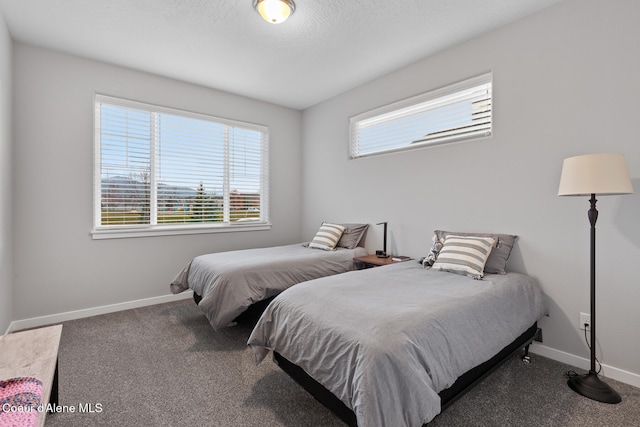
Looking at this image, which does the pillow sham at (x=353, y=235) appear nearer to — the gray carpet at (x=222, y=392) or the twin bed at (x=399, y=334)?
the twin bed at (x=399, y=334)

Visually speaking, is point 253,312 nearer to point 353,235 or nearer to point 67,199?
point 353,235

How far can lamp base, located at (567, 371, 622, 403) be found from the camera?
185 cm

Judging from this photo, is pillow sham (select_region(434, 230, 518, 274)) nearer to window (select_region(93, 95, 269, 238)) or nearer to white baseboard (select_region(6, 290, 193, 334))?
window (select_region(93, 95, 269, 238))

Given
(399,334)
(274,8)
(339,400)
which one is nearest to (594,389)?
(399,334)

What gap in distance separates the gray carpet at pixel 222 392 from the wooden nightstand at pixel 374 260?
49.5 inches

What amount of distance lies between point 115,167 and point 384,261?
10.4 feet

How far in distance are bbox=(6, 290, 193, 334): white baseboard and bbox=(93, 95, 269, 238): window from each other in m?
0.80

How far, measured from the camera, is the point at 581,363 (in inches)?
87.9

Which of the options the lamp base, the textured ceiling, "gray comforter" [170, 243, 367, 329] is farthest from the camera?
"gray comforter" [170, 243, 367, 329]

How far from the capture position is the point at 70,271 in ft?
10.3

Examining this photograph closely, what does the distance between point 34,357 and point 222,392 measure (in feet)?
3.31

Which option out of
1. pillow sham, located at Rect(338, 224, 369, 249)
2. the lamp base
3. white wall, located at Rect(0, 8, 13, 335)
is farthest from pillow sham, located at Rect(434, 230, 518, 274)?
white wall, located at Rect(0, 8, 13, 335)

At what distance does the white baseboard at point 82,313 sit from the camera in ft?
9.55

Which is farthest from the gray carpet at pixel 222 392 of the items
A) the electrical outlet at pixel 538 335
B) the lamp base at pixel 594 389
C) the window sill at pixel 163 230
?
the window sill at pixel 163 230
